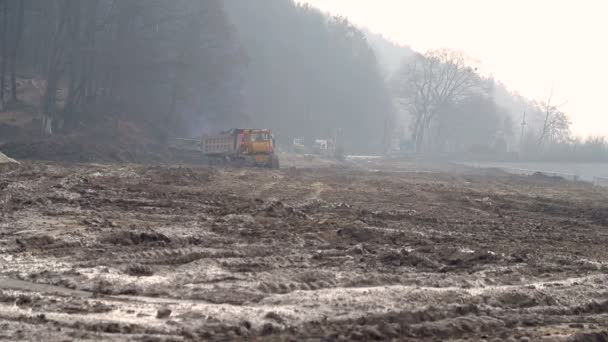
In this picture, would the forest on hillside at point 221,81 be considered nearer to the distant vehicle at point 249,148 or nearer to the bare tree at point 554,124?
the bare tree at point 554,124

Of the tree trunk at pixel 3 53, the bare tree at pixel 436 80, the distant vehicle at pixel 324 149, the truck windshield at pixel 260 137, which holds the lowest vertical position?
the distant vehicle at pixel 324 149

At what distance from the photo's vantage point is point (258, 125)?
75.8 m

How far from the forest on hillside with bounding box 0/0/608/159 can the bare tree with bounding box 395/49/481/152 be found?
175 mm

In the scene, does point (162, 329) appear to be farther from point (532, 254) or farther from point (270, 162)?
point (270, 162)

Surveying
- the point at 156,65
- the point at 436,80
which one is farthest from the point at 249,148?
the point at 436,80

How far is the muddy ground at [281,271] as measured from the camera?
5691 mm

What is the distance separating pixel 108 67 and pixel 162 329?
4154 cm

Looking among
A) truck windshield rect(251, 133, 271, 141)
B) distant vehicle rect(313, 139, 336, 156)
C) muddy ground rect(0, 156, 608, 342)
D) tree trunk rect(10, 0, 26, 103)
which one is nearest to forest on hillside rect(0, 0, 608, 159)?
tree trunk rect(10, 0, 26, 103)

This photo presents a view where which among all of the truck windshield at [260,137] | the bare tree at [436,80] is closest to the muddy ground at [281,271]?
the truck windshield at [260,137]

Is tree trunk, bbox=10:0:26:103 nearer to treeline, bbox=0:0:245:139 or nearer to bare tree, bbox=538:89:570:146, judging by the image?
treeline, bbox=0:0:245:139

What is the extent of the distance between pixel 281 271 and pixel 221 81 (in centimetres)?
4918

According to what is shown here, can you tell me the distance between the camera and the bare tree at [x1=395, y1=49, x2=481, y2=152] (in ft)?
275

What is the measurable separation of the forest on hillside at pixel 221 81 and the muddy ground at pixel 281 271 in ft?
67.6

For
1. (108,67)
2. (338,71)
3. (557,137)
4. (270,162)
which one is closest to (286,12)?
(338,71)
